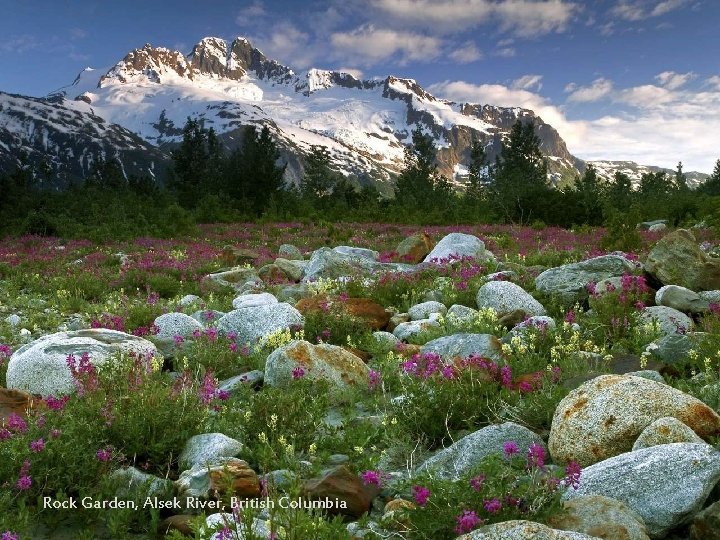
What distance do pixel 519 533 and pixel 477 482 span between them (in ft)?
1.24

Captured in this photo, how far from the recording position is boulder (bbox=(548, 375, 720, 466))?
438cm

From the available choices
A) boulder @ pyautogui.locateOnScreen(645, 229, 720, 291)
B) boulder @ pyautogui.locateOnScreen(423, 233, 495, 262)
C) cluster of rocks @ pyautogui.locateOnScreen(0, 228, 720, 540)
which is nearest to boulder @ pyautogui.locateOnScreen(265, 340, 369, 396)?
cluster of rocks @ pyautogui.locateOnScreen(0, 228, 720, 540)

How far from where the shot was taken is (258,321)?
8.56 m

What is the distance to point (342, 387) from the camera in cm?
632

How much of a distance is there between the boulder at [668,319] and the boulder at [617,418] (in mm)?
3173

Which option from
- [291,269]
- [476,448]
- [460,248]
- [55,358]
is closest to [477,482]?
[476,448]

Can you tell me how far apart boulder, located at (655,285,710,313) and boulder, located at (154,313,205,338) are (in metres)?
6.87

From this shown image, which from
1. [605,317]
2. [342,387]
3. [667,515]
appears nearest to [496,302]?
[605,317]

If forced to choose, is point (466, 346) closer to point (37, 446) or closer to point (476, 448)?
point (476, 448)

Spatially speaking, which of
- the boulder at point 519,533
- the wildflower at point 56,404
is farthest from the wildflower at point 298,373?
the boulder at point 519,533

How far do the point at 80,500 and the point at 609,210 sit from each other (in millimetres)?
34797

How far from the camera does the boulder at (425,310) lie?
388 inches

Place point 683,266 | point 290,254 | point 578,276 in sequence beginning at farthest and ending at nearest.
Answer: point 290,254 → point 578,276 → point 683,266

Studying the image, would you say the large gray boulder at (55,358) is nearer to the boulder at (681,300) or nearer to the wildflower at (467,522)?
the wildflower at (467,522)
